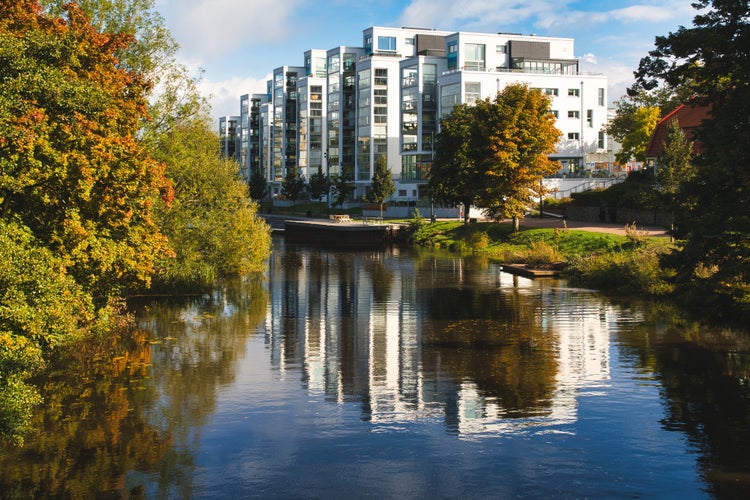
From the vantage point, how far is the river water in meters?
14.8

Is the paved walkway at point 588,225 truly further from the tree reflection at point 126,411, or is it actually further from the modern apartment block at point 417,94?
the tree reflection at point 126,411

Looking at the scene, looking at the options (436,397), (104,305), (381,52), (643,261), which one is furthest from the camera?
(381,52)

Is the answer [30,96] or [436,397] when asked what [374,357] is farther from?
[30,96]

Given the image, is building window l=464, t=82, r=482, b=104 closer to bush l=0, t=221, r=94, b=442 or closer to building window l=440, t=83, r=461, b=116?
building window l=440, t=83, r=461, b=116

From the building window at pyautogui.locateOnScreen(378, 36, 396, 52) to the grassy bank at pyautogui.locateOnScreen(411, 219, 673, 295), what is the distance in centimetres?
5462

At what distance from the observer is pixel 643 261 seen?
39125mm

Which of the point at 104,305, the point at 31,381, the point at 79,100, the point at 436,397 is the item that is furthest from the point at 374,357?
the point at 79,100

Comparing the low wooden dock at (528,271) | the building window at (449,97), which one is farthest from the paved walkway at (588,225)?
the building window at (449,97)

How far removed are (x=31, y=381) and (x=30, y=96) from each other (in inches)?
302

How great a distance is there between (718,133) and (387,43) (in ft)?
343

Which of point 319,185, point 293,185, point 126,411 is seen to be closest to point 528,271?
point 126,411

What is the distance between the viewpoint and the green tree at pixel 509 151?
62.0 metres

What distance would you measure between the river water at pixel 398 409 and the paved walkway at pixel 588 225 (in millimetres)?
22112

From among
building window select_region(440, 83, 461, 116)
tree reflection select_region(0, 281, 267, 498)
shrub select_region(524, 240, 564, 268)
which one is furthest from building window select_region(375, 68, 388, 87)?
tree reflection select_region(0, 281, 267, 498)
